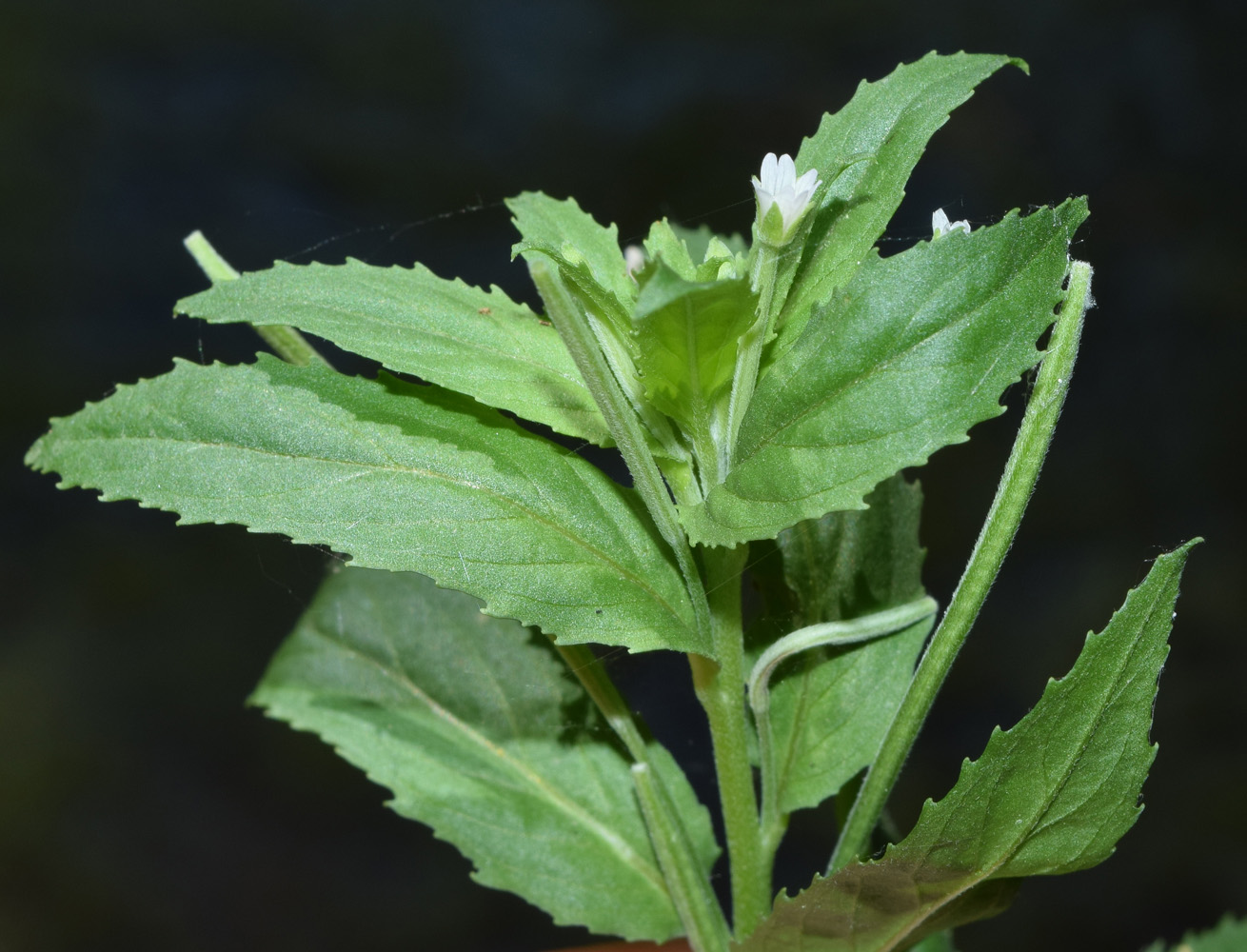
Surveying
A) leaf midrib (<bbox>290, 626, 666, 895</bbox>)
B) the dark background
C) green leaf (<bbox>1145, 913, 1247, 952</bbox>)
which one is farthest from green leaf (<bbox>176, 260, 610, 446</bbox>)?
the dark background

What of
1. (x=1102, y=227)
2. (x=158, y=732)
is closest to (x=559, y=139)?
(x=1102, y=227)

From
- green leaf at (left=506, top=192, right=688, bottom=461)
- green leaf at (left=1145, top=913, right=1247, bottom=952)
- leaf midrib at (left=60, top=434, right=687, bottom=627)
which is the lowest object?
green leaf at (left=1145, top=913, right=1247, bottom=952)

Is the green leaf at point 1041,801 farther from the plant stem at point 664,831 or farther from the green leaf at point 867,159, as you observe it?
the green leaf at point 867,159

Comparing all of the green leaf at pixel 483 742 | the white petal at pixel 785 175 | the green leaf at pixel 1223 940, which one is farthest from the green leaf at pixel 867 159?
the green leaf at pixel 1223 940

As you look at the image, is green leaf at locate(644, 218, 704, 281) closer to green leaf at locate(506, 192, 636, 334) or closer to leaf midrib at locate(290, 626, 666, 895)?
green leaf at locate(506, 192, 636, 334)

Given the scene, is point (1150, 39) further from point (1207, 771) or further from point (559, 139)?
point (1207, 771)

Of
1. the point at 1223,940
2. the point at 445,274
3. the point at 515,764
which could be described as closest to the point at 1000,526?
the point at 515,764

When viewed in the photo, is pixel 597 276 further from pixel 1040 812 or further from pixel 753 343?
pixel 1040 812
